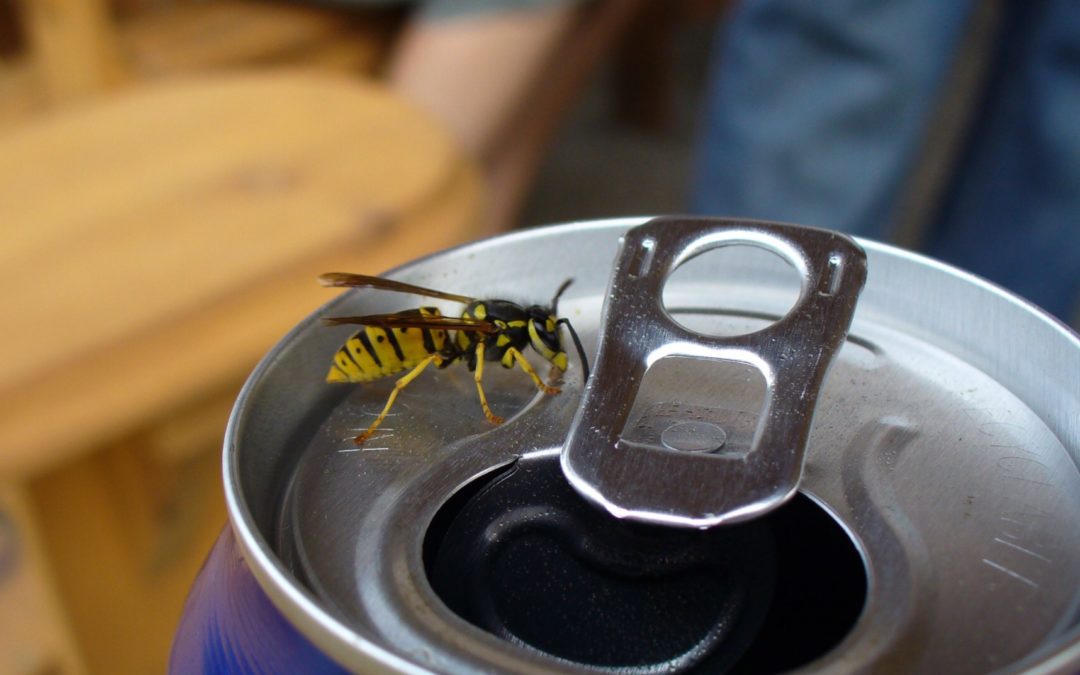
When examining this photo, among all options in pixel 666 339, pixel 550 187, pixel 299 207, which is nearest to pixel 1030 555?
pixel 666 339

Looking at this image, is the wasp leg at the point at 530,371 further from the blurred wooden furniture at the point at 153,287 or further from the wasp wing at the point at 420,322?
the blurred wooden furniture at the point at 153,287

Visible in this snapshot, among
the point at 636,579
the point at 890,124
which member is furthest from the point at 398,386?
the point at 890,124

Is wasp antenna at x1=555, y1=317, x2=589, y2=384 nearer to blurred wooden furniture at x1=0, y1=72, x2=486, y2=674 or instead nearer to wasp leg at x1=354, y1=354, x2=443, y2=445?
wasp leg at x1=354, y1=354, x2=443, y2=445

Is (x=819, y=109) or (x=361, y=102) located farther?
(x=819, y=109)

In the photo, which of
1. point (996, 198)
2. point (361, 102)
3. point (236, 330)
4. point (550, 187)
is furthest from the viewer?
point (550, 187)

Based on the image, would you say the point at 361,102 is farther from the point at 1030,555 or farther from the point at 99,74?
the point at 1030,555

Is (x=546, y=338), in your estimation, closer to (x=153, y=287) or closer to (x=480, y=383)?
(x=480, y=383)

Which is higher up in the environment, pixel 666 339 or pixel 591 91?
pixel 666 339

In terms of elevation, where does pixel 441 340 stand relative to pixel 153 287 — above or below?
above
